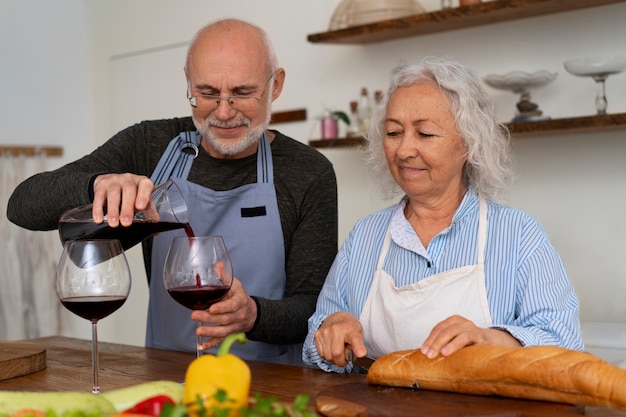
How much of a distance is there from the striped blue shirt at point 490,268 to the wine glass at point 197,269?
15.9 inches

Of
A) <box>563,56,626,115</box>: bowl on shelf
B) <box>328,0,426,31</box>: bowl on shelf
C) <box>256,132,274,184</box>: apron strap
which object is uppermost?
<box>328,0,426,31</box>: bowl on shelf

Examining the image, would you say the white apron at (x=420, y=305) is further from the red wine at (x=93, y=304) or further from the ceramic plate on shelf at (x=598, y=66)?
the ceramic plate on shelf at (x=598, y=66)

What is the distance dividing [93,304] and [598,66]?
2248 millimetres

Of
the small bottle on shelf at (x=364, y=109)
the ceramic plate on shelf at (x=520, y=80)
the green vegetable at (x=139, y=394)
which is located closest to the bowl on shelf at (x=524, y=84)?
the ceramic plate on shelf at (x=520, y=80)

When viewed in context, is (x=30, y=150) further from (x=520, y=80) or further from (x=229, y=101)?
(x=229, y=101)

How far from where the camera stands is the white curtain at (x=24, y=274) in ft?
15.3

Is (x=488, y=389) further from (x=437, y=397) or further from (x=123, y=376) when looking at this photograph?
(x=123, y=376)

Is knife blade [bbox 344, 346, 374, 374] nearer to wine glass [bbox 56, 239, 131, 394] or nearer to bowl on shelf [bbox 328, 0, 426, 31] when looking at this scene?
wine glass [bbox 56, 239, 131, 394]

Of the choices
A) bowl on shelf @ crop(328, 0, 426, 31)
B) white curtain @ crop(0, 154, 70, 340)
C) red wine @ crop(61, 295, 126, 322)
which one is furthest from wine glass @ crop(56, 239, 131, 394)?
white curtain @ crop(0, 154, 70, 340)

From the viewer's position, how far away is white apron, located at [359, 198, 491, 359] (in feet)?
6.09

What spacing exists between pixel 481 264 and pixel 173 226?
675 mm

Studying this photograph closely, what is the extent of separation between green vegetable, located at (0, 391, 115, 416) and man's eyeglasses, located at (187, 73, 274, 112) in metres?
1.15

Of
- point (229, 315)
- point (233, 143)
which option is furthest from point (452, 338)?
point (233, 143)

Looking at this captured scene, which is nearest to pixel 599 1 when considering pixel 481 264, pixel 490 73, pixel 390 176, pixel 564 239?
pixel 490 73
